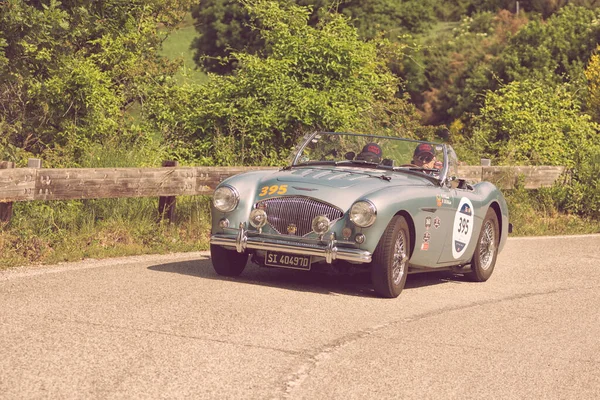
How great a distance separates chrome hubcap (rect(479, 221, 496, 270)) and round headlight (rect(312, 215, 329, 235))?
8.63ft

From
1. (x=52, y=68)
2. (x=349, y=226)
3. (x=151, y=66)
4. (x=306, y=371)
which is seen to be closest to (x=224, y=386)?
(x=306, y=371)

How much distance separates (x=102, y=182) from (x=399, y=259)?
3.99 m

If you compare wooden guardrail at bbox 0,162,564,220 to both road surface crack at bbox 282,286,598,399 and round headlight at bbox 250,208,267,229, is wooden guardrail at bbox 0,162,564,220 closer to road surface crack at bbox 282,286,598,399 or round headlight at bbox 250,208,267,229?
round headlight at bbox 250,208,267,229

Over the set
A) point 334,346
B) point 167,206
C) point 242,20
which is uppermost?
point 242,20

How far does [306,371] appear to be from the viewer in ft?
22.2

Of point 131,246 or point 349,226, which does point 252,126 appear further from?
point 349,226

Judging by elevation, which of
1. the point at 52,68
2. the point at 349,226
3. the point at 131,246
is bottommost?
the point at 131,246

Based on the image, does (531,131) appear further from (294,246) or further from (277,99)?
(294,246)

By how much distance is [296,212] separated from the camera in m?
9.95

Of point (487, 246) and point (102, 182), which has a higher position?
point (102, 182)

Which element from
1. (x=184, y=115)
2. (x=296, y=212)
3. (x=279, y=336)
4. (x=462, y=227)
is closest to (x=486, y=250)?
(x=462, y=227)

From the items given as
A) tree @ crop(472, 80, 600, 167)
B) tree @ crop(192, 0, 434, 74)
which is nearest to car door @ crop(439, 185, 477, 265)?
tree @ crop(472, 80, 600, 167)

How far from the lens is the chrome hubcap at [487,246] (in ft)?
39.1

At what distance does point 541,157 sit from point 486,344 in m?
13.4
